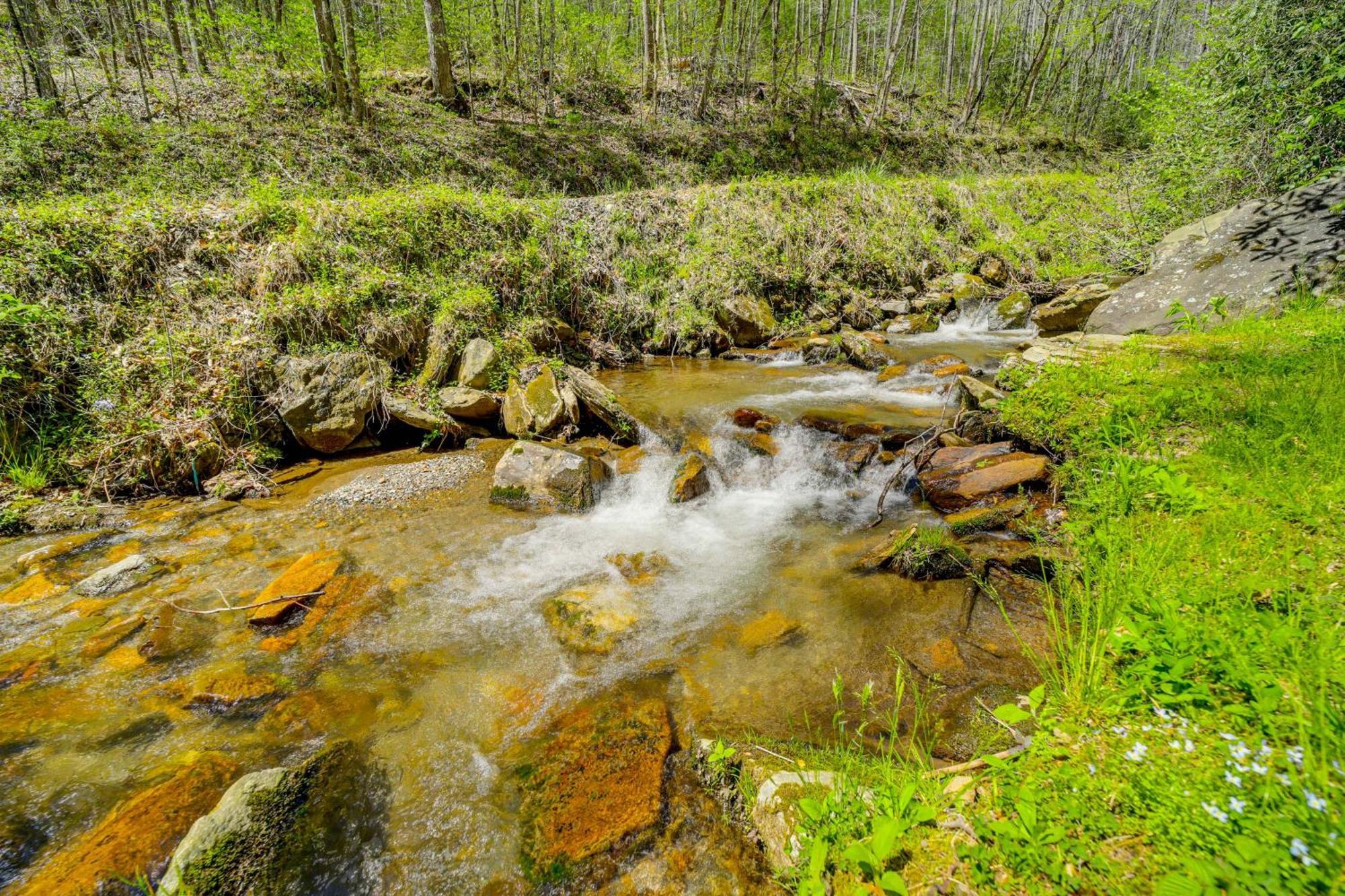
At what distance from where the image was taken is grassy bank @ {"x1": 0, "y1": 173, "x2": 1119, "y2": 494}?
212 inches

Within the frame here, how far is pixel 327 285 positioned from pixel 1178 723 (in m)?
8.84

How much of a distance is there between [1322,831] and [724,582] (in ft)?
10.8

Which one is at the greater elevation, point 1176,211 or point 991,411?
point 1176,211

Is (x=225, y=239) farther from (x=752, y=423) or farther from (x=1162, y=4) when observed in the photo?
(x=1162, y=4)

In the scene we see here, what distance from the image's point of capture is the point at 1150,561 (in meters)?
2.52

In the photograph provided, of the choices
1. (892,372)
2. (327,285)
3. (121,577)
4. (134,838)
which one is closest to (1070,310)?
(892,372)

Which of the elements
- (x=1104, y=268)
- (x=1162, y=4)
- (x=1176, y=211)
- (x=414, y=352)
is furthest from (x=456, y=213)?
(x=1162, y=4)

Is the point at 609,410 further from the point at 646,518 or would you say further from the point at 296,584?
A: the point at 296,584

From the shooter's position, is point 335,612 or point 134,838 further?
point 335,612

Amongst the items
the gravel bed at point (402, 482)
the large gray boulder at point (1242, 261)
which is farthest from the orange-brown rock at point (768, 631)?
the large gray boulder at point (1242, 261)

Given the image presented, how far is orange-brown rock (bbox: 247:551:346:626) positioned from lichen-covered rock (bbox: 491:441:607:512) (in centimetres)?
158

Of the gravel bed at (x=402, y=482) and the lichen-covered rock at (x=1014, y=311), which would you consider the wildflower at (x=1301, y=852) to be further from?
the lichen-covered rock at (x=1014, y=311)

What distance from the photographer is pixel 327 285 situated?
22.7 ft

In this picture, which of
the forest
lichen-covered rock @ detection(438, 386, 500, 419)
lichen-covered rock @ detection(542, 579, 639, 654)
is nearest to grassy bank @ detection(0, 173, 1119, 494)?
the forest
